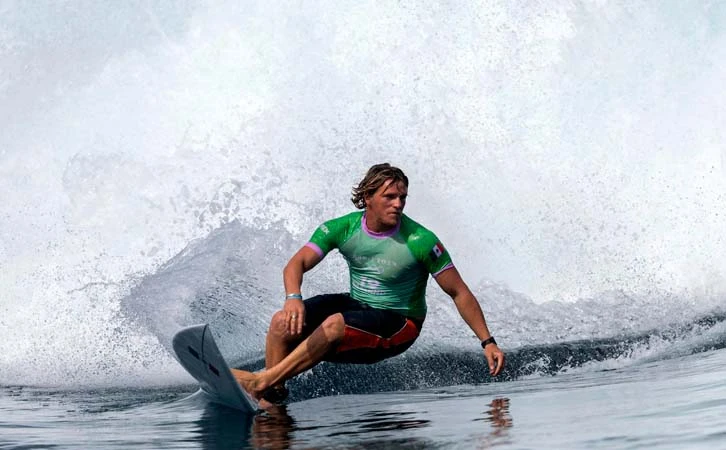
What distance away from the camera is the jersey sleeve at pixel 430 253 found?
753 cm

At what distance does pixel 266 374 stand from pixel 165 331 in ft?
12.7

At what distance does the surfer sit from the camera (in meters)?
7.16

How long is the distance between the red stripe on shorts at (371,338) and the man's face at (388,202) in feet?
2.40

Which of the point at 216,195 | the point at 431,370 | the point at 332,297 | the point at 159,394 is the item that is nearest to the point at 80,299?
the point at 216,195

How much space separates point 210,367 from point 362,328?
1.00 metres

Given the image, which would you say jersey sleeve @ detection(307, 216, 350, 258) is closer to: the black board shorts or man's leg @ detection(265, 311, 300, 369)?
the black board shorts

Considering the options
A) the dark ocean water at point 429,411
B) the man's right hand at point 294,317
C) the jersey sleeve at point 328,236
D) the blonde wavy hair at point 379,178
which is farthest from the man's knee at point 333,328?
the blonde wavy hair at point 379,178

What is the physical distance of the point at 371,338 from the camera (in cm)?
740

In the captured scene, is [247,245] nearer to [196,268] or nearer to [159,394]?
[196,268]

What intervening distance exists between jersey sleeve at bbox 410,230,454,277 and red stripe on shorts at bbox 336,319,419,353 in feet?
1.42

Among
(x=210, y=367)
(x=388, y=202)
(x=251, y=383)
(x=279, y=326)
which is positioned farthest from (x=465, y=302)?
(x=210, y=367)

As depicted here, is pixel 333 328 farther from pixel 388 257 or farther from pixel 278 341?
pixel 388 257

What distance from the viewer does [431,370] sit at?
9.41 metres

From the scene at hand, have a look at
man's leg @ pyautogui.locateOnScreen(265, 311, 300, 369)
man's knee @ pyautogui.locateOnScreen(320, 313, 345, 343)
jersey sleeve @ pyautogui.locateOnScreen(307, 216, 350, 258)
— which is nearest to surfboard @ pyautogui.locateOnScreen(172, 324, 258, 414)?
man's leg @ pyautogui.locateOnScreen(265, 311, 300, 369)
